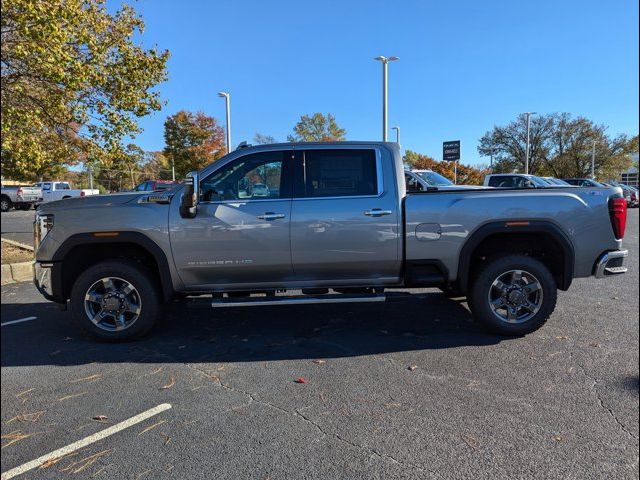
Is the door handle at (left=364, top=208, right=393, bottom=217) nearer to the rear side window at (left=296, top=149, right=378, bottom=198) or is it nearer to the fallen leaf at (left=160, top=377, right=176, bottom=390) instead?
the rear side window at (left=296, top=149, right=378, bottom=198)

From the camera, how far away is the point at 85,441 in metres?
→ 2.77

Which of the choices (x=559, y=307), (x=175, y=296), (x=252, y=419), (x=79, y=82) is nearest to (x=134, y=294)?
(x=175, y=296)

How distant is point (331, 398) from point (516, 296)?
2.36 m

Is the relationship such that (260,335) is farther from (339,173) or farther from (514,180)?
(514,180)

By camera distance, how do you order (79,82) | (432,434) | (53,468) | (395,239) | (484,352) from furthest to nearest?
(79,82) → (395,239) → (484,352) → (432,434) → (53,468)

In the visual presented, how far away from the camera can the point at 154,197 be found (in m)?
4.55

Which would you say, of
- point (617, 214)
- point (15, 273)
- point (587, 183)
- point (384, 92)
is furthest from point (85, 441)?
point (384, 92)

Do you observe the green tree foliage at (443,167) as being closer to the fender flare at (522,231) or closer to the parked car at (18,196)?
the fender flare at (522,231)

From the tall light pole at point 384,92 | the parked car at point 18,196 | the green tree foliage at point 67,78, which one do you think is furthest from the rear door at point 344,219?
the parked car at point 18,196

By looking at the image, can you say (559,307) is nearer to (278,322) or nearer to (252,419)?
(278,322)

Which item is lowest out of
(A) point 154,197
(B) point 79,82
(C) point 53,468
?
(C) point 53,468

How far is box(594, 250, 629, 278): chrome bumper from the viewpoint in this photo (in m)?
4.52

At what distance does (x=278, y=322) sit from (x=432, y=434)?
269 cm

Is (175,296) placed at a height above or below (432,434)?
above
